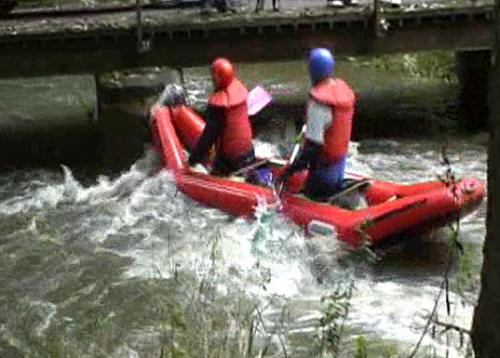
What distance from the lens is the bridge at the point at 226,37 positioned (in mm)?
11266

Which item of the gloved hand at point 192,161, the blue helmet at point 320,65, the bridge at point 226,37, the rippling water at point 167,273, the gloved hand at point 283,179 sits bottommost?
the rippling water at point 167,273

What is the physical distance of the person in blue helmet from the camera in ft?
26.6

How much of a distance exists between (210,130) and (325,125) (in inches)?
57.6

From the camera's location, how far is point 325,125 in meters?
8.15

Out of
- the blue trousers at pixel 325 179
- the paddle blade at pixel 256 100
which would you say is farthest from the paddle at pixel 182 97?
the blue trousers at pixel 325 179

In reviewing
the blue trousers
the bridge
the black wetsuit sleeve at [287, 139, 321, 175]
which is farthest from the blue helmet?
the bridge

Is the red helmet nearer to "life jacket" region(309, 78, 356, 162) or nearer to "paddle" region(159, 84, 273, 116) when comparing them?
"paddle" region(159, 84, 273, 116)

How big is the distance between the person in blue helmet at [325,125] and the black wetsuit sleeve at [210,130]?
1078 millimetres

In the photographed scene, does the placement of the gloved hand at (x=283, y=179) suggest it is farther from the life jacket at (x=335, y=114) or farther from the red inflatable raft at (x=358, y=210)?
the life jacket at (x=335, y=114)

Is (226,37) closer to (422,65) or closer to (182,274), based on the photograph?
(182,274)

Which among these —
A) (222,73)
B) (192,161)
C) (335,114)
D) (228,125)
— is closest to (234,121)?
(228,125)

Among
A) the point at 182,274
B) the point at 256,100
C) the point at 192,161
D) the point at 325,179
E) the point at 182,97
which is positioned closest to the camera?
the point at 182,274

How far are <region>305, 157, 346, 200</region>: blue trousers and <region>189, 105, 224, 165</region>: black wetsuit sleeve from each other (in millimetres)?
1146

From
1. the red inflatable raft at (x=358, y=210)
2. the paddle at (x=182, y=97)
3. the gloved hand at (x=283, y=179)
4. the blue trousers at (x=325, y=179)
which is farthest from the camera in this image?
the paddle at (x=182, y=97)
